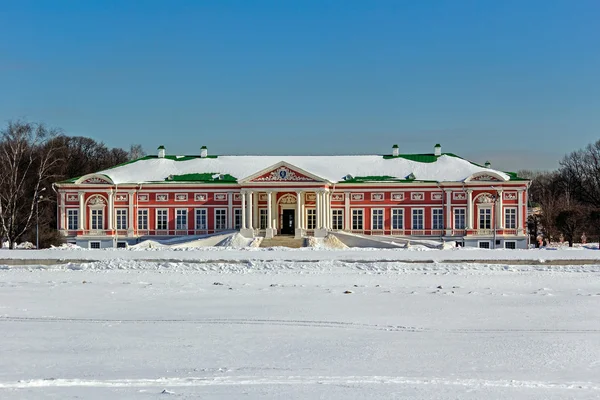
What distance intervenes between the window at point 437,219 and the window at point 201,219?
1467 centimetres

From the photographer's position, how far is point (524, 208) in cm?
4959

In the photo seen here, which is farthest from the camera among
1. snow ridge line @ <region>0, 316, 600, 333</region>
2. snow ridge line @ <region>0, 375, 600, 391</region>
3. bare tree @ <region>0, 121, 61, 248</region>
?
bare tree @ <region>0, 121, 61, 248</region>

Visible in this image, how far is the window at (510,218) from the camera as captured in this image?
162 ft

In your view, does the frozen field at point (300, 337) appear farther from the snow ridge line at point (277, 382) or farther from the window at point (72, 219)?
the window at point (72, 219)

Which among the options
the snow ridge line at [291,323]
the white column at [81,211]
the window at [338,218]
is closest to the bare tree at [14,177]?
the white column at [81,211]

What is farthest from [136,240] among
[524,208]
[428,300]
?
[428,300]

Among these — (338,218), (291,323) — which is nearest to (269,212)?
(338,218)

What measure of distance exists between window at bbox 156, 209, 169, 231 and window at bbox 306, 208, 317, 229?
9.12m

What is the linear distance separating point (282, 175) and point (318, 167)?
4.69m

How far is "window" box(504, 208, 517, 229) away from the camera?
4950cm

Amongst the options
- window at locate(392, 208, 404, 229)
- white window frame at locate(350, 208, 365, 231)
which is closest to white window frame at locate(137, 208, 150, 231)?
white window frame at locate(350, 208, 365, 231)

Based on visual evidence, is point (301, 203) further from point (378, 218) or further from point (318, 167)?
point (378, 218)

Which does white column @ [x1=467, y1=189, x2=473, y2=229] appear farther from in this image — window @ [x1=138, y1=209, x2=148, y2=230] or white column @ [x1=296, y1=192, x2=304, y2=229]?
window @ [x1=138, y1=209, x2=148, y2=230]

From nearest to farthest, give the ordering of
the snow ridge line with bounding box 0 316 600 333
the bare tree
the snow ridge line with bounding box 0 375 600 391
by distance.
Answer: the snow ridge line with bounding box 0 375 600 391
the snow ridge line with bounding box 0 316 600 333
the bare tree
